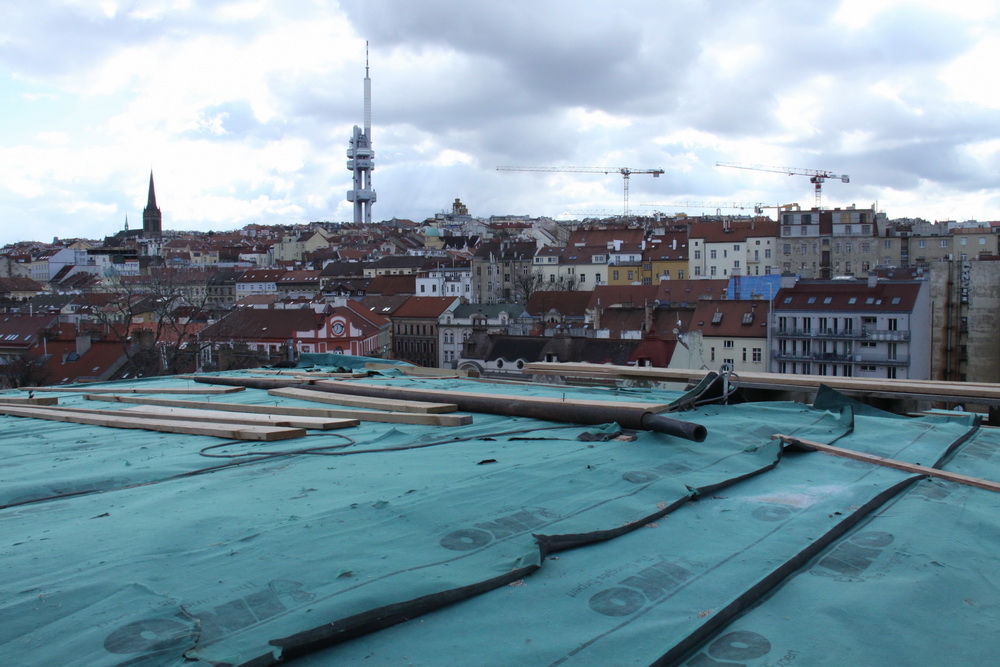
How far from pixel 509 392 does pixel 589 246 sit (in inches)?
2527

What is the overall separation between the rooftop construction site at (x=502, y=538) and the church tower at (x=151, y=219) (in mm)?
162047


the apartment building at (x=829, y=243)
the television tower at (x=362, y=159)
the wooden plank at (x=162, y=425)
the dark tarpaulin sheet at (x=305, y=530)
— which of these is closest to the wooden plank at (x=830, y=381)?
the dark tarpaulin sheet at (x=305, y=530)

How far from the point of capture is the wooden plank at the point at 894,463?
17.3 ft

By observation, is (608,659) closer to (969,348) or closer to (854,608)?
(854,608)

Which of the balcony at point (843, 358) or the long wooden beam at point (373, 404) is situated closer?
the long wooden beam at point (373, 404)

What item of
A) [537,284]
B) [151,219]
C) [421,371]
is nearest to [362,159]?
[151,219]

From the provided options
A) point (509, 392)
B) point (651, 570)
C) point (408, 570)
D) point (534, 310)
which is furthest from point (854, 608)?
point (534, 310)

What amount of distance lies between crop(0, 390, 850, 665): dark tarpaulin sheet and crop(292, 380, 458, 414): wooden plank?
713 mm

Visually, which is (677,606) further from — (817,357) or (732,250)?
(732,250)

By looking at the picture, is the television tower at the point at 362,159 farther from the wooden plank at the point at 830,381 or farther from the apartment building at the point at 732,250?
the wooden plank at the point at 830,381

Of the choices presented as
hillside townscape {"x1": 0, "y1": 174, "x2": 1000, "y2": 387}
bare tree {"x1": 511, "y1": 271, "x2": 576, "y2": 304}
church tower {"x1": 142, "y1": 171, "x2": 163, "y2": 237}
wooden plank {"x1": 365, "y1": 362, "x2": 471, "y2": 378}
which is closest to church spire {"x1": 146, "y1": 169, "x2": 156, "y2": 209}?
church tower {"x1": 142, "y1": 171, "x2": 163, "y2": 237}

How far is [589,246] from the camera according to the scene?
72.2 meters

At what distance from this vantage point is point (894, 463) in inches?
219

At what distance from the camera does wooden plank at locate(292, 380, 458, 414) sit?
7141 mm
